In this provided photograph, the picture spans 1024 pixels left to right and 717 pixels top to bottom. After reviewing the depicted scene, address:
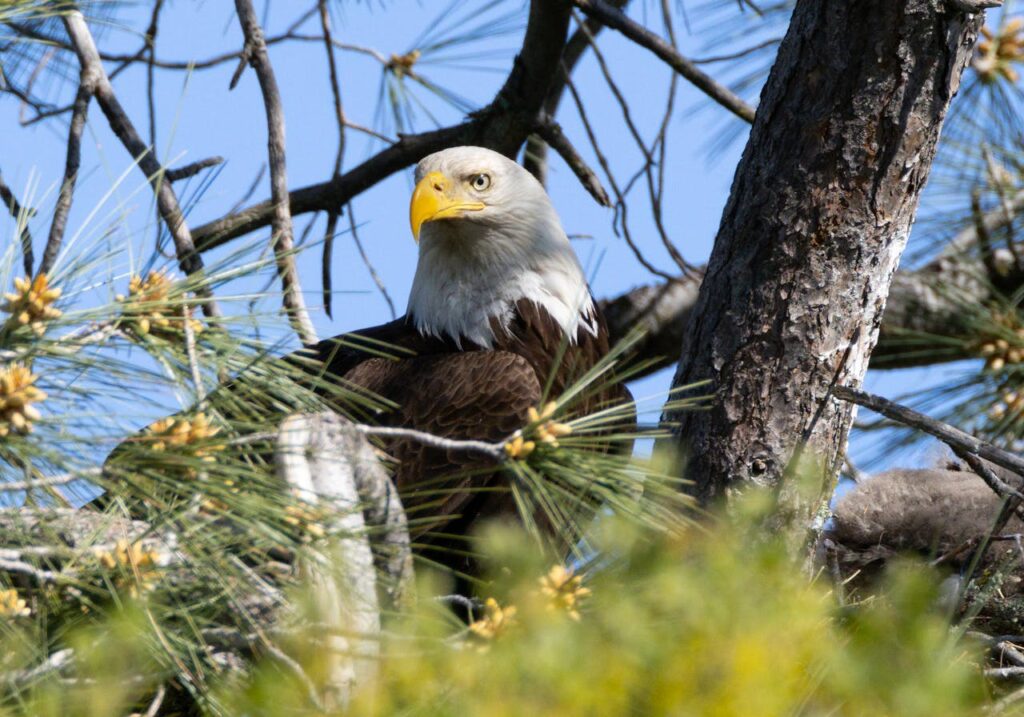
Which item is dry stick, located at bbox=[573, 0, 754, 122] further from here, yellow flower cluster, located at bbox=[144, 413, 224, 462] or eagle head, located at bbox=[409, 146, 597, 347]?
yellow flower cluster, located at bbox=[144, 413, 224, 462]

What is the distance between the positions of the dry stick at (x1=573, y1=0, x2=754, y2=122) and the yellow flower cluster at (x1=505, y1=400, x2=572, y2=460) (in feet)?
6.58

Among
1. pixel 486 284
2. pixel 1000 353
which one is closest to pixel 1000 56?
pixel 1000 353

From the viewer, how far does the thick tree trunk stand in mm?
2373

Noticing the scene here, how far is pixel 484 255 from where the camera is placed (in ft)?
11.5

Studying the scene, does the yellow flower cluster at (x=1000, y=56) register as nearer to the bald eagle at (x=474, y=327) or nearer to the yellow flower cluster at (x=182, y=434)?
the bald eagle at (x=474, y=327)

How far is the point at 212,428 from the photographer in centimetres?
179

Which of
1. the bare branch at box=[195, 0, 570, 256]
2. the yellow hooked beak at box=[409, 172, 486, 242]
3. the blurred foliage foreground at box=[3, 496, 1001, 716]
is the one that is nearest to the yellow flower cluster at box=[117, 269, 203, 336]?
the blurred foliage foreground at box=[3, 496, 1001, 716]

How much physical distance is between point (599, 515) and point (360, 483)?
358 millimetres

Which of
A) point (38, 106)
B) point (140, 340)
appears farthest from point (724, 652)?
point (38, 106)

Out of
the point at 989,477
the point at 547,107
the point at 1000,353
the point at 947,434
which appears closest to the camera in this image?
the point at 947,434

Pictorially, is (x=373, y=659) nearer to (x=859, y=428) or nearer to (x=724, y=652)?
(x=724, y=652)

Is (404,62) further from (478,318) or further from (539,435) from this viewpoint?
(539,435)

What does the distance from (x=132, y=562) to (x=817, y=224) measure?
132 cm

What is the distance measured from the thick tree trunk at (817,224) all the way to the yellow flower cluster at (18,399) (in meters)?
1.27
